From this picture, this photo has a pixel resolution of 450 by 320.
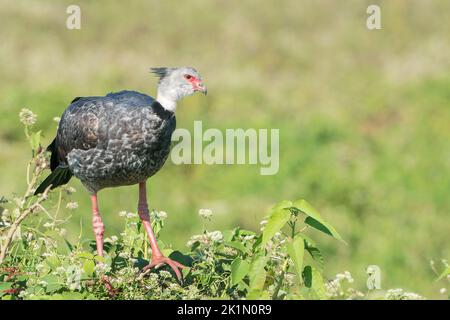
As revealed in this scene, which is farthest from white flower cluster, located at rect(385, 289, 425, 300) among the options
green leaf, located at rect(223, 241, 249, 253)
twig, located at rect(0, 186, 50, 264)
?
twig, located at rect(0, 186, 50, 264)

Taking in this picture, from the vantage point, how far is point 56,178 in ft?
18.8

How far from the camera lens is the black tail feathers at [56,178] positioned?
568cm

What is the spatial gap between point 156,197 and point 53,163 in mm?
5849

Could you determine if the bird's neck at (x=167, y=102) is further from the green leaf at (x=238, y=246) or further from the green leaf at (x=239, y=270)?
the green leaf at (x=239, y=270)

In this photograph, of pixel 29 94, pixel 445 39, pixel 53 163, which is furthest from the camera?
pixel 445 39

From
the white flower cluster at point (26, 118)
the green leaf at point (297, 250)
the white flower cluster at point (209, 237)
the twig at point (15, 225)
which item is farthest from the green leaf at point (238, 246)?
the white flower cluster at point (26, 118)

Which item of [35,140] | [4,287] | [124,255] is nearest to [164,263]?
[124,255]

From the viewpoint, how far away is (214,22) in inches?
707

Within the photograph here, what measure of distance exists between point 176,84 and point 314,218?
54.1 inches

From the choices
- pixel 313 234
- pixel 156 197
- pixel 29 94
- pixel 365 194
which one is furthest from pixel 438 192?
pixel 29 94

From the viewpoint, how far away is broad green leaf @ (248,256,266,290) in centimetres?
427

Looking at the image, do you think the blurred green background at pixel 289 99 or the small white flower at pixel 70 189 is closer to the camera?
the small white flower at pixel 70 189

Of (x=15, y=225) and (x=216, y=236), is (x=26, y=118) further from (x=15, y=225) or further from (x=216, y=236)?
(x=216, y=236)

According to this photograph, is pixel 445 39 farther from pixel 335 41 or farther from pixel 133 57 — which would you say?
pixel 133 57
